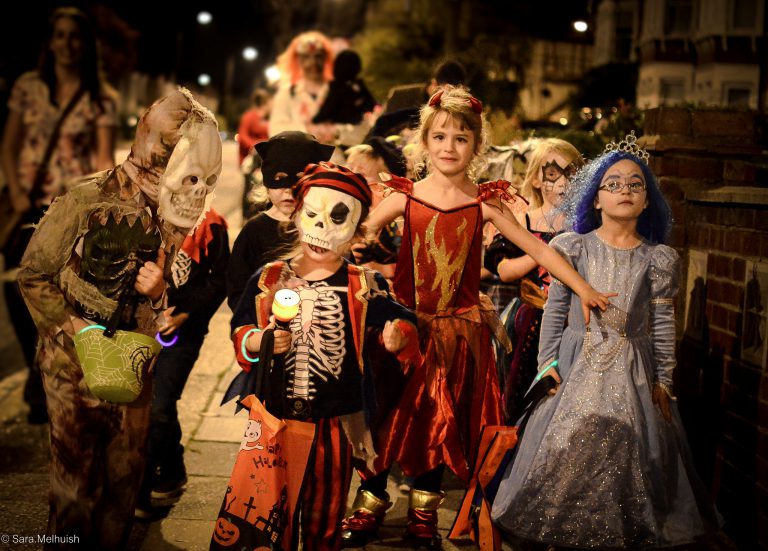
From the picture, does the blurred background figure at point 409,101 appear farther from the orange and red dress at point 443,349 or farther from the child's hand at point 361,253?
the orange and red dress at point 443,349

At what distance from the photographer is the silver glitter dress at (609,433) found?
412cm

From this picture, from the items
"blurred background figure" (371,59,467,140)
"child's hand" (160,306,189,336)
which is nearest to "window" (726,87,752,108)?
"blurred background figure" (371,59,467,140)

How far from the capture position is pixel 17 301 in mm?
6551

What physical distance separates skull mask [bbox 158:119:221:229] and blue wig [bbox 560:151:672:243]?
1.87m

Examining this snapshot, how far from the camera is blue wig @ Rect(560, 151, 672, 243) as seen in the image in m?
4.41

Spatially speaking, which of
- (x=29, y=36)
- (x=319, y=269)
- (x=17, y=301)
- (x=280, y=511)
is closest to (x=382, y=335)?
(x=319, y=269)

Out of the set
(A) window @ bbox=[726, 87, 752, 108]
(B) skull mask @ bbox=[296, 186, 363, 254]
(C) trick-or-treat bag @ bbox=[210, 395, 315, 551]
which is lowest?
(C) trick-or-treat bag @ bbox=[210, 395, 315, 551]

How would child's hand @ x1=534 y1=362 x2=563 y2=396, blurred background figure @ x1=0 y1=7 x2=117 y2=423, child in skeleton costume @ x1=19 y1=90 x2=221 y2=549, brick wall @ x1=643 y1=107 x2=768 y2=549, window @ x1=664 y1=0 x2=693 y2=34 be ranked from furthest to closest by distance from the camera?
1. window @ x1=664 y1=0 x2=693 y2=34
2. blurred background figure @ x1=0 y1=7 x2=117 y2=423
3. brick wall @ x1=643 y1=107 x2=768 y2=549
4. child's hand @ x1=534 y1=362 x2=563 y2=396
5. child in skeleton costume @ x1=19 y1=90 x2=221 y2=549

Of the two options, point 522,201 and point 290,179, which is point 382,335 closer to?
point 290,179

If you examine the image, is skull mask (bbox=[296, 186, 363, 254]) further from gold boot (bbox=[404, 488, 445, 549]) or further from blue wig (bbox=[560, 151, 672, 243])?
gold boot (bbox=[404, 488, 445, 549])

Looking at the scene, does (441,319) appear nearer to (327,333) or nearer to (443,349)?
(443,349)

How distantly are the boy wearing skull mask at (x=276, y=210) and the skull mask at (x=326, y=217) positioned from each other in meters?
0.66

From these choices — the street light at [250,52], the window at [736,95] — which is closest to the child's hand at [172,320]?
the window at [736,95]

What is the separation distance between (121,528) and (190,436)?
2338 millimetres
